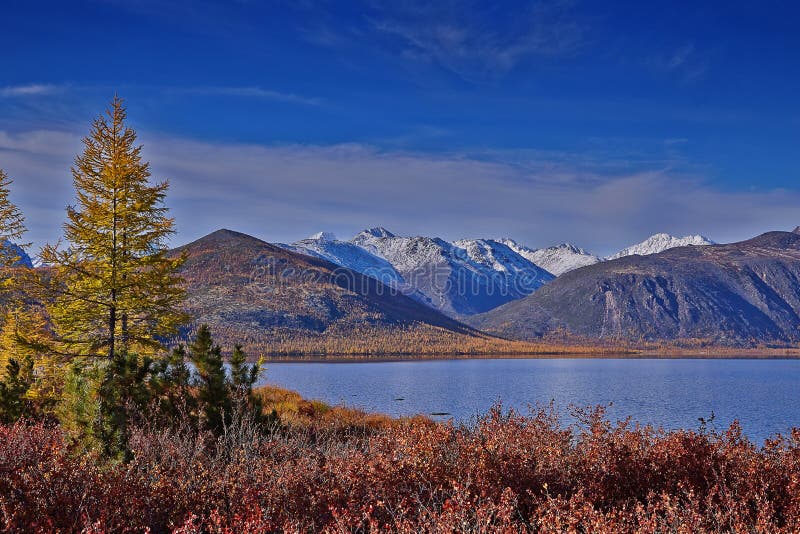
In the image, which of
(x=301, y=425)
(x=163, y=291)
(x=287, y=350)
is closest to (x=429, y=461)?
(x=301, y=425)

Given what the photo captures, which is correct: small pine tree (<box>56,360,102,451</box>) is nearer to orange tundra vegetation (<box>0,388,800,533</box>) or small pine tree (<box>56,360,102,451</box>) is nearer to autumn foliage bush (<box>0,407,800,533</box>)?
orange tundra vegetation (<box>0,388,800,533</box>)

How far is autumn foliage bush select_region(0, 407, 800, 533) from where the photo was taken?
595 centimetres

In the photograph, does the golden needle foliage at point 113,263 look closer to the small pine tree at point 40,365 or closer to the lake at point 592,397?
the small pine tree at point 40,365

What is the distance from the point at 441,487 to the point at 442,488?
0.28 meters

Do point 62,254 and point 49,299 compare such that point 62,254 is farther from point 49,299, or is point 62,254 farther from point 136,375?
point 136,375

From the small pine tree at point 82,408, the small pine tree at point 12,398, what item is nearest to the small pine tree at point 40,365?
the small pine tree at point 12,398

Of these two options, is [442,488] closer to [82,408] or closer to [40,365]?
[82,408]

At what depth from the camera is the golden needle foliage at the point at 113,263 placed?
21.0 m

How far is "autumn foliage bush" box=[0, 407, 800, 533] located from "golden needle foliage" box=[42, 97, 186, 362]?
11074mm

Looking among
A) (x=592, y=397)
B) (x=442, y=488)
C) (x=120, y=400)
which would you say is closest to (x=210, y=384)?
(x=120, y=400)

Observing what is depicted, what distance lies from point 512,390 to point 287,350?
129 m

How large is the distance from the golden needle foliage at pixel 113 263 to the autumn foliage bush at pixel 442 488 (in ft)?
36.3

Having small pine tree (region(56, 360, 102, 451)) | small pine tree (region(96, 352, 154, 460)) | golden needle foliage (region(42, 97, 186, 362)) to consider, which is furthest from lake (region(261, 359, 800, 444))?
small pine tree (region(56, 360, 102, 451))

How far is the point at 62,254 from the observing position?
21188 mm
